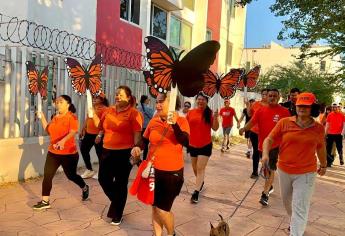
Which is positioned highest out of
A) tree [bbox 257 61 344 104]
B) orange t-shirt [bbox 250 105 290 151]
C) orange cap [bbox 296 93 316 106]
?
tree [bbox 257 61 344 104]

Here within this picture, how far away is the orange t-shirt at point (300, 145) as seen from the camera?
16.1 feet

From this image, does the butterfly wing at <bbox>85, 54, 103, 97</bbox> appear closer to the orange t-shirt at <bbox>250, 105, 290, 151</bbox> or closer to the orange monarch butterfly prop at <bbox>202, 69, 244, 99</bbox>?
the orange monarch butterfly prop at <bbox>202, 69, 244, 99</bbox>

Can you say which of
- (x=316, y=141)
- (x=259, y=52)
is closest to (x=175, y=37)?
(x=316, y=141)

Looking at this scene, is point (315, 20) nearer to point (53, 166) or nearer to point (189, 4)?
point (53, 166)

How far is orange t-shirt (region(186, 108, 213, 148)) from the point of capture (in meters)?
6.89

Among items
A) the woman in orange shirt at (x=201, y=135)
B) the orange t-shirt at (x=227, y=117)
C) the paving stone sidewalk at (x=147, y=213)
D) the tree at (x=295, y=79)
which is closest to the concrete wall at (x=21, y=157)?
the paving stone sidewalk at (x=147, y=213)

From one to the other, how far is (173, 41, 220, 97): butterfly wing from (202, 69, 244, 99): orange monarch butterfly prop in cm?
388

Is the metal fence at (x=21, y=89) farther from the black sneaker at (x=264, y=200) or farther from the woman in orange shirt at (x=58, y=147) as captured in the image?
the black sneaker at (x=264, y=200)

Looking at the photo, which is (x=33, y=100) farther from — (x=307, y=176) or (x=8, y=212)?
(x=307, y=176)

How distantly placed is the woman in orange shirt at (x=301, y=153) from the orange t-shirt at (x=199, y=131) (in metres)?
1.91

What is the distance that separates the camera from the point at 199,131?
6.94 metres

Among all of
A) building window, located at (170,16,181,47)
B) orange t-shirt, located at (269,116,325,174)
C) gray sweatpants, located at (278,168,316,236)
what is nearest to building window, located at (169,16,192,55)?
building window, located at (170,16,181,47)

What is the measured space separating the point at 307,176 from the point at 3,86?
213 inches

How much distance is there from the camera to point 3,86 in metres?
Result: 7.48
